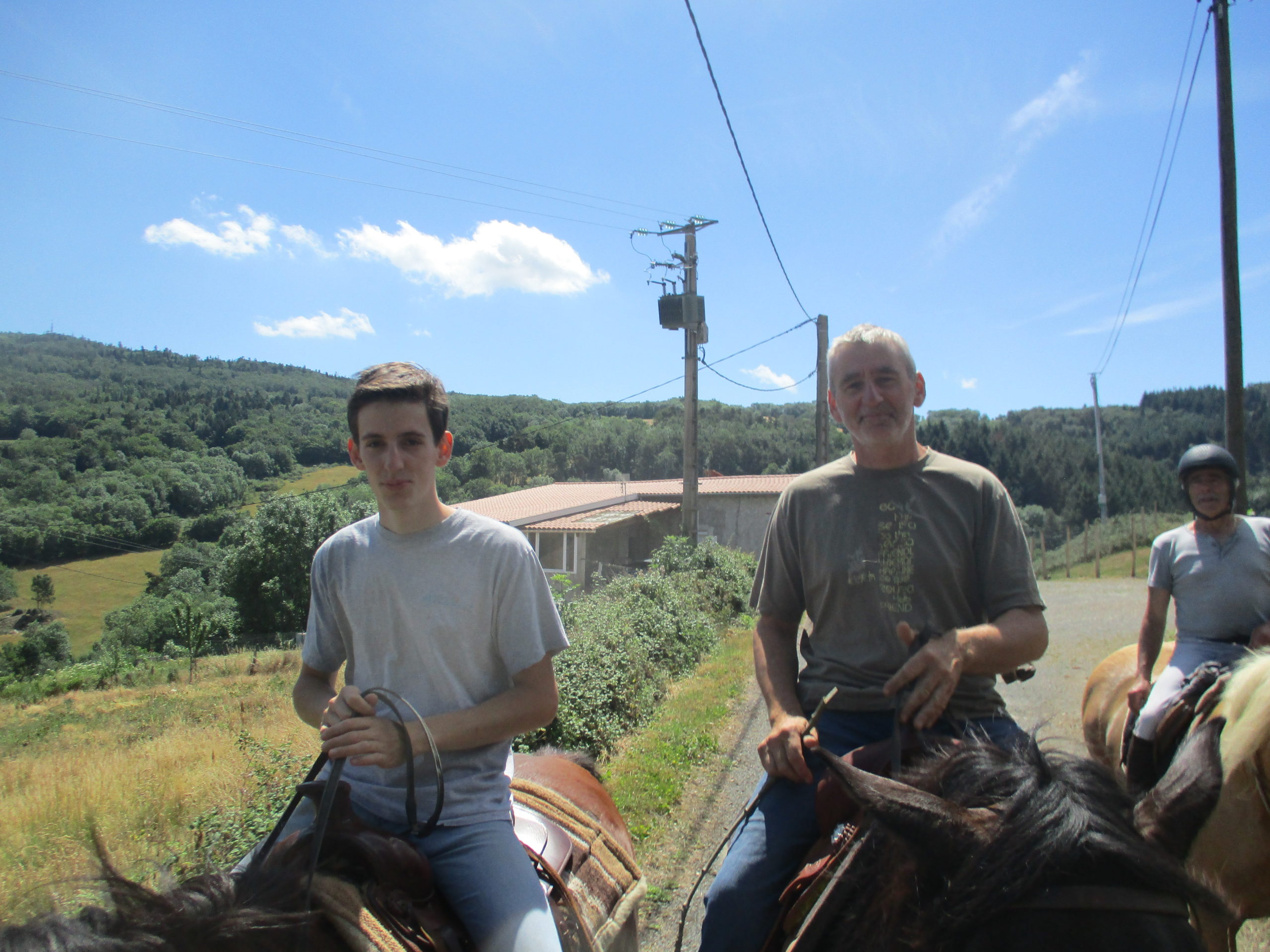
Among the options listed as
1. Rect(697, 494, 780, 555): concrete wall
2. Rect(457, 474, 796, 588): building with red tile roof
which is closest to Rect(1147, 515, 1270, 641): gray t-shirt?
Rect(457, 474, 796, 588): building with red tile roof

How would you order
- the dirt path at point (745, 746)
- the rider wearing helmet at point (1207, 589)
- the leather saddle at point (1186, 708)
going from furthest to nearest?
the dirt path at point (745, 746) → the rider wearing helmet at point (1207, 589) → the leather saddle at point (1186, 708)

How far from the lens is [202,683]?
20453mm

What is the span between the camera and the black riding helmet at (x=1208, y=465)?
12.4 ft

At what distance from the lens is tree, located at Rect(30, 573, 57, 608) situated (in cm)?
4925

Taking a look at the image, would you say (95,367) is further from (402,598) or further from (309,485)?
(402,598)

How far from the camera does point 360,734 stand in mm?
1602

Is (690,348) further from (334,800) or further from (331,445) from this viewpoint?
(331,445)

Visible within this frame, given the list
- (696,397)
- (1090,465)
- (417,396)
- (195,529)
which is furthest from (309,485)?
(417,396)

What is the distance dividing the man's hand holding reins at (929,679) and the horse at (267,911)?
107 cm

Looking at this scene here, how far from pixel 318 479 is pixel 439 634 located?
69637 millimetres

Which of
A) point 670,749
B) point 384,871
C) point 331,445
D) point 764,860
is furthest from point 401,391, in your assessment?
point 331,445

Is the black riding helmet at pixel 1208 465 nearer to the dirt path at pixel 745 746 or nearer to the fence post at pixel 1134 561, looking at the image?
the dirt path at pixel 745 746

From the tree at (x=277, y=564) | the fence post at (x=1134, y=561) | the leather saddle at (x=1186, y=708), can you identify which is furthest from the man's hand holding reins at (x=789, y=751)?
the tree at (x=277, y=564)

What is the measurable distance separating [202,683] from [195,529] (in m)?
46.1
